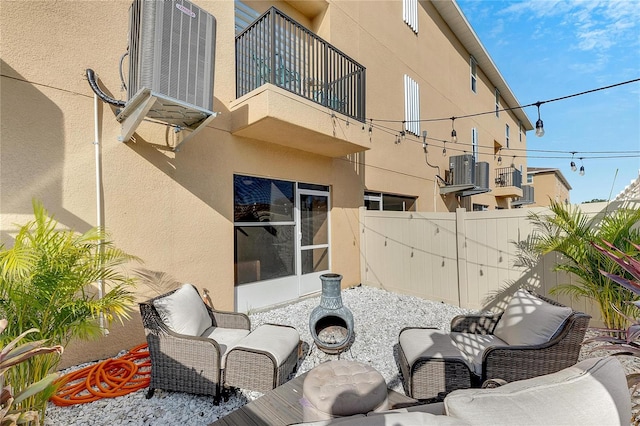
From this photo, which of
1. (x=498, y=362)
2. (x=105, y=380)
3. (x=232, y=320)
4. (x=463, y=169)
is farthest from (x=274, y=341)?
(x=463, y=169)

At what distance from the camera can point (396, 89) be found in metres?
8.05

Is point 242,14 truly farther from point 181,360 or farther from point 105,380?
point 105,380

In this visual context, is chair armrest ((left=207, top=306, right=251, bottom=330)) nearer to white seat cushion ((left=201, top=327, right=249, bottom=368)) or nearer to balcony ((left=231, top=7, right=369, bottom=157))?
white seat cushion ((left=201, top=327, right=249, bottom=368))

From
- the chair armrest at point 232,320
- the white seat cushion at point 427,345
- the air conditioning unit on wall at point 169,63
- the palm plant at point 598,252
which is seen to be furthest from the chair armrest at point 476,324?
the air conditioning unit on wall at point 169,63

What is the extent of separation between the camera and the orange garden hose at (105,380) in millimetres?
2605

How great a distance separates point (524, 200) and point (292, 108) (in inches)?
708

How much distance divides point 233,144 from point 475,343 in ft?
13.8

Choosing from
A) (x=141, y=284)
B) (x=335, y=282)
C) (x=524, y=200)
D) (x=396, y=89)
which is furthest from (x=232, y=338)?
(x=524, y=200)

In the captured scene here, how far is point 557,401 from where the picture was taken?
38.9 inches

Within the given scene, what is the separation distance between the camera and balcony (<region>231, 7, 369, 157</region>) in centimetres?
418

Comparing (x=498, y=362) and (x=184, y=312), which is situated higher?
(x=184, y=312)

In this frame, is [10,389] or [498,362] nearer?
[10,389]

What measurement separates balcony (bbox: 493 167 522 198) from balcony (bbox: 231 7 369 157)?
1138 cm

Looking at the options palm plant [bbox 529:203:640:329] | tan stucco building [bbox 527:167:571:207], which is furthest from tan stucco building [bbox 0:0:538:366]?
tan stucco building [bbox 527:167:571:207]
